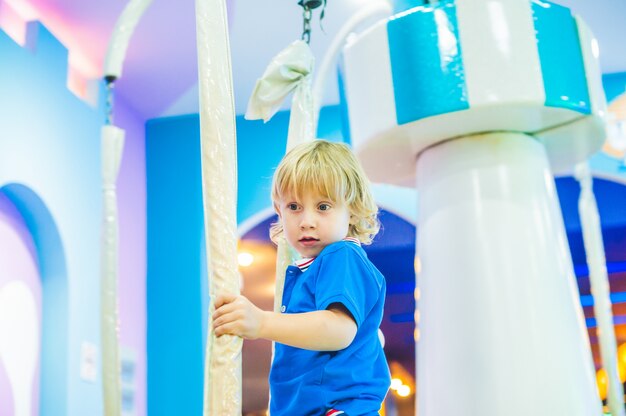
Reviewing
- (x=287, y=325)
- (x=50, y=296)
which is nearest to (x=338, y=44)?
(x=287, y=325)

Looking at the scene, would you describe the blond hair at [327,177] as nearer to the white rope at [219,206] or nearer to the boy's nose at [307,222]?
the boy's nose at [307,222]

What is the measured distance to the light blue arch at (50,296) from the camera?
2117 mm

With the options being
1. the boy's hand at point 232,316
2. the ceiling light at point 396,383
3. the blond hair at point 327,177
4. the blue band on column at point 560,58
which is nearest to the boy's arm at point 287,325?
the boy's hand at point 232,316

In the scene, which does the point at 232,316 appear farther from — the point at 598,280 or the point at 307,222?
the point at 598,280

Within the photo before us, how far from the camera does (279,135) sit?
2.81 meters

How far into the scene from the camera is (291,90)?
675mm

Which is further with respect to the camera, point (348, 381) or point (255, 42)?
point (255, 42)

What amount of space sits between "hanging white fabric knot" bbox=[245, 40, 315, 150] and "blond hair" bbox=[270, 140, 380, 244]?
2 centimetres

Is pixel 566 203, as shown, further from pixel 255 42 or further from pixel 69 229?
pixel 69 229

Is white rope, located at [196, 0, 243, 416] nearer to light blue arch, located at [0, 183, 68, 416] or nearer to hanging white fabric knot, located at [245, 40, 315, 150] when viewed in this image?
hanging white fabric knot, located at [245, 40, 315, 150]

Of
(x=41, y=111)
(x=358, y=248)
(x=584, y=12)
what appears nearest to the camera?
(x=358, y=248)

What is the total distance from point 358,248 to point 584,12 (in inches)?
78.2

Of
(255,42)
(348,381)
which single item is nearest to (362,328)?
(348,381)

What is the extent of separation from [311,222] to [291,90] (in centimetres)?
11
